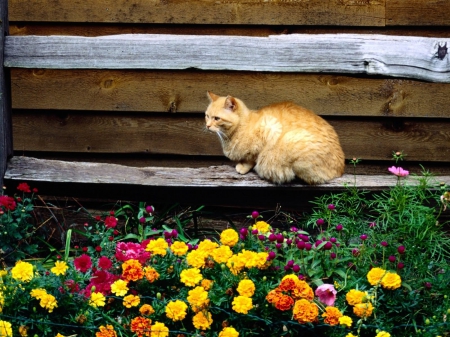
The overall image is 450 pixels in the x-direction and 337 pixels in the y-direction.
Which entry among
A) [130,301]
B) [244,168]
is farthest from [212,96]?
[130,301]

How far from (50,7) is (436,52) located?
239cm

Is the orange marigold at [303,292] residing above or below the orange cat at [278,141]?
below

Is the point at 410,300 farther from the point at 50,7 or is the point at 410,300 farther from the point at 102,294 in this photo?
the point at 50,7

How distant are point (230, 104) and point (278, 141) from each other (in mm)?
343

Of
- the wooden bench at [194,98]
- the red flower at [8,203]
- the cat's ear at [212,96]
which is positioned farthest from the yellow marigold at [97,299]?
the cat's ear at [212,96]

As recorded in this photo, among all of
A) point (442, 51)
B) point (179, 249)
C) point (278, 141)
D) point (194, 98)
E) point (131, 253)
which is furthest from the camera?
point (194, 98)

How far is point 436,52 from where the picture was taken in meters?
3.42

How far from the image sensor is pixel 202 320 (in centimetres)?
279

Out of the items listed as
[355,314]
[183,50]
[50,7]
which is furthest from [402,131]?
[50,7]

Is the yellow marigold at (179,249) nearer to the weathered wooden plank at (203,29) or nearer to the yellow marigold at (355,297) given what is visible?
the yellow marigold at (355,297)

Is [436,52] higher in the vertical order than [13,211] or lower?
higher

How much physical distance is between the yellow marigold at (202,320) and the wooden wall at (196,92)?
6.60ft

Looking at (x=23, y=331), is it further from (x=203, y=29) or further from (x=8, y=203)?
(x=203, y=29)

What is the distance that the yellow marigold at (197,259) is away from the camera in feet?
9.82
